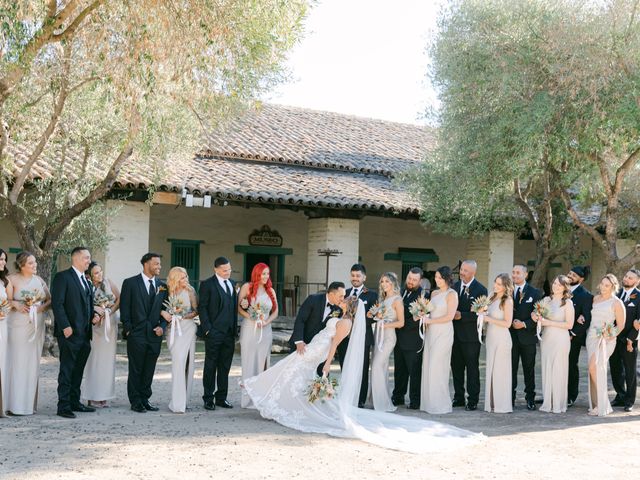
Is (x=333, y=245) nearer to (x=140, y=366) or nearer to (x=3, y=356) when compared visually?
(x=140, y=366)

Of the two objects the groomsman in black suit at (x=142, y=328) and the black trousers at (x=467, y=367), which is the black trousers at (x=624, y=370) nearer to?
the black trousers at (x=467, y=367)

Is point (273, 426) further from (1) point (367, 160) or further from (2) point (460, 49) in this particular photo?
(1) point (367, 160)

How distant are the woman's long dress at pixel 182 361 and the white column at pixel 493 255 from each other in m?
12.4

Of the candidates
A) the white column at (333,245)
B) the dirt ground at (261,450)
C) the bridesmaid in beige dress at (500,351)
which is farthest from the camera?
the white column at (333,245)

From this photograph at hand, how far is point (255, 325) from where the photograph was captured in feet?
30.2

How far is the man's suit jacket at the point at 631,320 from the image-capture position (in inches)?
391

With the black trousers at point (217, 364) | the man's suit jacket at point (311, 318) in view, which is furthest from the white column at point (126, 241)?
the man's suit jacket at point (311, 318)

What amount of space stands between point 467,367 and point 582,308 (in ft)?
5.59

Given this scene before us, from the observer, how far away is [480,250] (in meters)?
20.6

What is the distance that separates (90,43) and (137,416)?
459 centimetres

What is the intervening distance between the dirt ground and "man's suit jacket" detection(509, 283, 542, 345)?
1052 millimetres

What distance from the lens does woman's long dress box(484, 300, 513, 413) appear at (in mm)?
9391

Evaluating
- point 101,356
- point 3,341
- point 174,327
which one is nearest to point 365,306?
point 174,327

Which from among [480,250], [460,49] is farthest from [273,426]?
[480,250]
